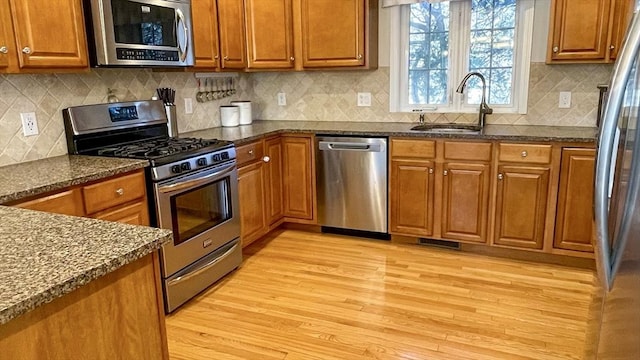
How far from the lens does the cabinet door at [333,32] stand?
3561 millimetres

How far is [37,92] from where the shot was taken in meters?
2.53

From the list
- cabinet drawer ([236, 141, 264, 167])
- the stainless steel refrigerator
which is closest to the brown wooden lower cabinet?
the stainless steel refrigerator

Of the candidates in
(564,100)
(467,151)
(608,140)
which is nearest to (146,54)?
(467,151)

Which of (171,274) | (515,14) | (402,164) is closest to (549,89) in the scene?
(515,14)

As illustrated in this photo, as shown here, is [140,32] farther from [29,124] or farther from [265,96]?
[265,96]

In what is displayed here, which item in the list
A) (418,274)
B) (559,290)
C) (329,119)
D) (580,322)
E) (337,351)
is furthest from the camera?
(329,119)

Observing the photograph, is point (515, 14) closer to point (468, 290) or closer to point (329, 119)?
point (329, 119)

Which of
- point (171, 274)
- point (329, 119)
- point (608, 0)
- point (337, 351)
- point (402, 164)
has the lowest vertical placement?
point (337, 351)

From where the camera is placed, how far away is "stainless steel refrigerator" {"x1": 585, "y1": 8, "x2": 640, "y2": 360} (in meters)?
1.03

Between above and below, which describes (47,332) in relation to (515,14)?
below

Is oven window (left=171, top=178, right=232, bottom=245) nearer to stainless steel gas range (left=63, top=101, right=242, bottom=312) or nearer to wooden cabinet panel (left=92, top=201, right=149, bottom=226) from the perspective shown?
stainless steel gas range (left=63, top=101, right=242, bottom=312)

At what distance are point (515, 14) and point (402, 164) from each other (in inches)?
53.8

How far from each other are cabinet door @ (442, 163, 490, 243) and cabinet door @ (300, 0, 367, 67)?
114cm

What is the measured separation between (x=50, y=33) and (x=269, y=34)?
179cm
